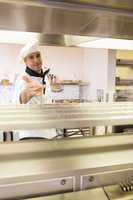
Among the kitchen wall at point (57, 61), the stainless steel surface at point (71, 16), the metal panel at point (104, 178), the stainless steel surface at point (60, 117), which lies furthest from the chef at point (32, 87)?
the kitchen wall at point (57, 61)

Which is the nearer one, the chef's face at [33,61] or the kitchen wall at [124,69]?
the chef's face at [33,61]

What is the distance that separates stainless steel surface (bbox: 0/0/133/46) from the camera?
53 cm

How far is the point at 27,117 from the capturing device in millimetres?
776

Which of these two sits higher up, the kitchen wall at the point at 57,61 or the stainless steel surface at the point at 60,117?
the kitchen wall at the point at 57,61

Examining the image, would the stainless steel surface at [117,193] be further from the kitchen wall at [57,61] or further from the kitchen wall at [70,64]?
the kitchen wall at [57,61]

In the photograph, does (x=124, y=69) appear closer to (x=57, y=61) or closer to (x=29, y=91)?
(x=57, y=61)

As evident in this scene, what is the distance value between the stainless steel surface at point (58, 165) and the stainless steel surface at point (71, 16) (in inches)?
15.3

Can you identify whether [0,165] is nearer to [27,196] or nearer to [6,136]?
[27,196]

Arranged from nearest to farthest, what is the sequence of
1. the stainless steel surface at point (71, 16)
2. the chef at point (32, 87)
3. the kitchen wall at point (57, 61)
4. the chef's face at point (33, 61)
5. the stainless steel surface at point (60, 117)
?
the stainless steel surface at point (71, 16), the stainless steel surface at point (60, 117), the chef at point (32, 87), the chef's face at point (33, 61), the kitchen wall at point (57, 61)

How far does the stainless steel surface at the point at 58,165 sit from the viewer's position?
55cm

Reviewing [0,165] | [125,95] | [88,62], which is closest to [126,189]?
[0,165]

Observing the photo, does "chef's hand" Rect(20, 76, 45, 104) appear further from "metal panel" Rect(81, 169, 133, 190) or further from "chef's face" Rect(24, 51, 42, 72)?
"metal panel" Rect(81, 169, 133, 190)

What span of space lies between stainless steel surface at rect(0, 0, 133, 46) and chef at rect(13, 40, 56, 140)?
22.0 inches

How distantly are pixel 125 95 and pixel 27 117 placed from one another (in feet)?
8.86
